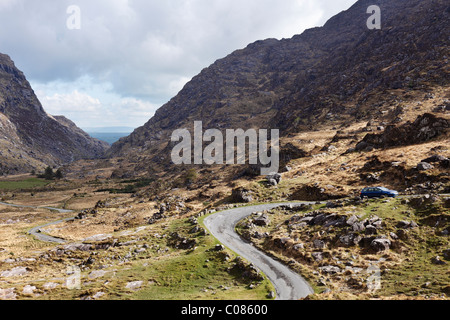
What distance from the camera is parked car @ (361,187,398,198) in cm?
3576

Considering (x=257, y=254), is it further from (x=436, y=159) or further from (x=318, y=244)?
(x=436, y=159)

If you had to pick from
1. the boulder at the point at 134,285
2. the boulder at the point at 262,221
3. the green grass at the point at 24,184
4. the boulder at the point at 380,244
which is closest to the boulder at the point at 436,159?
the boulder at the point at 380,244

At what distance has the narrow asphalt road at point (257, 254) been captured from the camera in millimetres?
22250

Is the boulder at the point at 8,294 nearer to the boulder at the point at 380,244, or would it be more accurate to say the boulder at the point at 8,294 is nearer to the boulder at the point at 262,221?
the boulder at the point at 262,221

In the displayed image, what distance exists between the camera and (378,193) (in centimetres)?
3659

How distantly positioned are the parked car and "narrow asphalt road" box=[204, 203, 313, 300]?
1530 cm

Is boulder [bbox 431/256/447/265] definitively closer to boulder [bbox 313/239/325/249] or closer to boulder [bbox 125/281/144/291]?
boulder [bbox 313/239/325/249]

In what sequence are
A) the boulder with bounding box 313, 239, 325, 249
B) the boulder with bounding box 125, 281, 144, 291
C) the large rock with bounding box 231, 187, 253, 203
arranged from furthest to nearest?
the large rock with bounding box 231, 187, 253, 203 < the boulder with bounding box 313, 239, 325, 249 < the boulder with bounding box 125, 281, 144, 291

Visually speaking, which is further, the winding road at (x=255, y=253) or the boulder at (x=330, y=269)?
the boulder at (x=330, y=269)

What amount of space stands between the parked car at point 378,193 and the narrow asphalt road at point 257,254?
15299 millimetres

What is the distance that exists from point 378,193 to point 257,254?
66.0ft

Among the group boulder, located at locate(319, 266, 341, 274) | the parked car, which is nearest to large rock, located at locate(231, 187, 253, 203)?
the parked car
